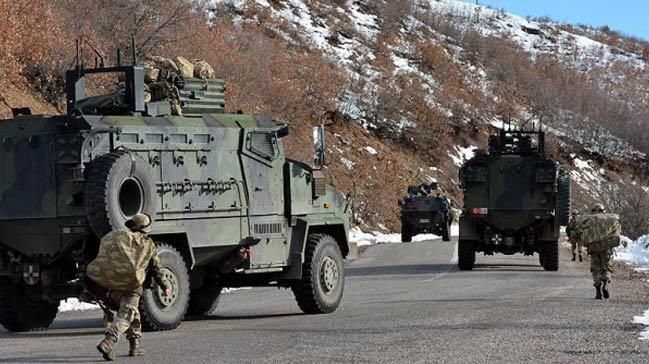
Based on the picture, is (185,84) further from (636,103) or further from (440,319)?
(636,103)

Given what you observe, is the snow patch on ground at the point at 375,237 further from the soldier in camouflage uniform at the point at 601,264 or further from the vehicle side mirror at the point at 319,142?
the vehicle side mirror at the point at 319,142

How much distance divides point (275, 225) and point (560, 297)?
5.73m

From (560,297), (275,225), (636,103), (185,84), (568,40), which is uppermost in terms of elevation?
(568,40)

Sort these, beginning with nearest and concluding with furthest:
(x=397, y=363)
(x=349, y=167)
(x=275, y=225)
Result: (x=397, y=363), (x=275, y=225), (x=349, y=167)

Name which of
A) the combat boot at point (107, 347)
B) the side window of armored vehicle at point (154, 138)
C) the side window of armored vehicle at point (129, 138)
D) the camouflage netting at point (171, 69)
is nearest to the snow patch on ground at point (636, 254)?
the camouflage netting at point (171, 69)

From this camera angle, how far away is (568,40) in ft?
424

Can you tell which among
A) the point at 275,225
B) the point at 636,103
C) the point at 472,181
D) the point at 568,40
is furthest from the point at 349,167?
the point at 568,40

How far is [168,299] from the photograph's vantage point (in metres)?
14.7

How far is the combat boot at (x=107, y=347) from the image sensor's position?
11531 mm

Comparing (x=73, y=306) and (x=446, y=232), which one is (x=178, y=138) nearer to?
(x=73, y=306)

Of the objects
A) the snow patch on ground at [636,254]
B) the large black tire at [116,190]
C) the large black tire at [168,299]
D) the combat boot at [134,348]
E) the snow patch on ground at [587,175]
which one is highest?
the snow patch on ground at [587,175]

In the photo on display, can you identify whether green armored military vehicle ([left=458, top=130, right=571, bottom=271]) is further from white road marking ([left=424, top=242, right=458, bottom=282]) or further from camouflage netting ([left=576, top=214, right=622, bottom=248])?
camouflage netting ([left=576, top=214, right=622, bottom=248])

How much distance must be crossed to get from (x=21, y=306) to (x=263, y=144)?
395cm

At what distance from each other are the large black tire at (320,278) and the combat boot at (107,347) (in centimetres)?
574
